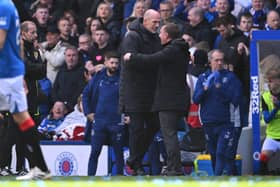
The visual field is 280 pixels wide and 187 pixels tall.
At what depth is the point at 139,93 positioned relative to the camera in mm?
13680

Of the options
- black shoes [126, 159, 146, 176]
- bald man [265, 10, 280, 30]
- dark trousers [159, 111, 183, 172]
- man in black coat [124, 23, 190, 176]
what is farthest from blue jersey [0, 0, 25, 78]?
bald man [265, 10, 280, 30]

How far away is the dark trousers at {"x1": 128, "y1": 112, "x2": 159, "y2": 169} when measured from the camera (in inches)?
536

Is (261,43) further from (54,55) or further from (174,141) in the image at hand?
(54,55)

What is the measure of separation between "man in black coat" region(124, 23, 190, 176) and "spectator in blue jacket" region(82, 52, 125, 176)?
1.38 metres

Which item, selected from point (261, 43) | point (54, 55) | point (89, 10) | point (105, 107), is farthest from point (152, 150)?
point (89, 10)

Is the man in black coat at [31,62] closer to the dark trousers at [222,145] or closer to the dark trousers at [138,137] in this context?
the dark trousers at [138,137]

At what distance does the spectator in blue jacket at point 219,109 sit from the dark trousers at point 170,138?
2.83 ft

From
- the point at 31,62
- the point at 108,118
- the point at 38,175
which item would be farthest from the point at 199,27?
the point at 38,175

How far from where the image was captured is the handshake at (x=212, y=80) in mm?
14133

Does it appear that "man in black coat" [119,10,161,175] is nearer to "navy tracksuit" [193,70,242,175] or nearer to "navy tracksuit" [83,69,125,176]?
"navy tracksuit" [193,70,242,175]

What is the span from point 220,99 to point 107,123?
1.64 meters

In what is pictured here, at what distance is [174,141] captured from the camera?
13.4 meters

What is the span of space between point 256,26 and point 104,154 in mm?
3050

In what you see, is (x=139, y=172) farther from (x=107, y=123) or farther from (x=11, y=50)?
(x=11, y=50)
